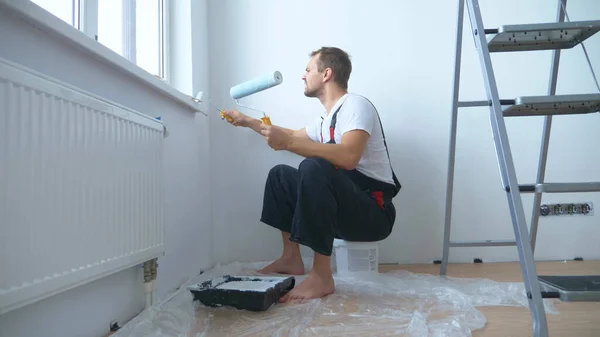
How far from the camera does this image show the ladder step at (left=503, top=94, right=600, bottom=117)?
3.46ft

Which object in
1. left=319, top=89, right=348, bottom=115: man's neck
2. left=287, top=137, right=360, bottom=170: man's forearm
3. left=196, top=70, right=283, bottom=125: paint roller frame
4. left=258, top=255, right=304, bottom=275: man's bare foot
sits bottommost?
left=258, top=255, right=304, bottom=275: man's bare foot

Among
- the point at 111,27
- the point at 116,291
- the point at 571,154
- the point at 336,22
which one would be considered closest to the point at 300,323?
the point at 116,291

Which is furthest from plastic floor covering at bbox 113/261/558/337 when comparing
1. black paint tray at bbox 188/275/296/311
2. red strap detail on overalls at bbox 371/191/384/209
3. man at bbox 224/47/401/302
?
red strap detail on overalls at bbox 371/191/384/209

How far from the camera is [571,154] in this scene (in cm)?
212

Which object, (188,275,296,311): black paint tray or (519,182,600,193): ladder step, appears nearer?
(519,182,600,193): ladder step

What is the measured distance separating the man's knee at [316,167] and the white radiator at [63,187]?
20.0 inches

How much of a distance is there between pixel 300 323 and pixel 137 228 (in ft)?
1.67

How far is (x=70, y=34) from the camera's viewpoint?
3.18 ft

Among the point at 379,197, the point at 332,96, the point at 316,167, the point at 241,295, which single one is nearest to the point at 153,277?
the point at 241,295

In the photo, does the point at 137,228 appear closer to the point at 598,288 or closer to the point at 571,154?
the point at 598,288

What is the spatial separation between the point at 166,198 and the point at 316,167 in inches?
21.1

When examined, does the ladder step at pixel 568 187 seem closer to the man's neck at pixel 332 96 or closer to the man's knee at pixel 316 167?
the man's knee at pixel 316 167

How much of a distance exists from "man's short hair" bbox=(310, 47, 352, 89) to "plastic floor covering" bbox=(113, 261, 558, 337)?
2.67 feet

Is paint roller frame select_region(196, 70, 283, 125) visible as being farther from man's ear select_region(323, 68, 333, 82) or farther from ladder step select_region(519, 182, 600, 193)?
ladder step select_region(519, 182, 600, 193)
